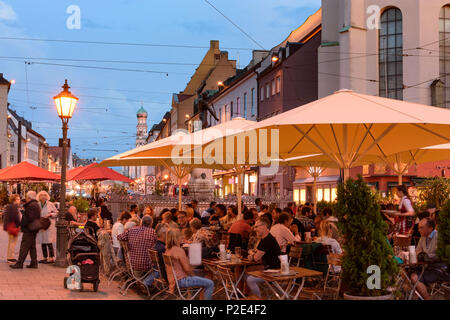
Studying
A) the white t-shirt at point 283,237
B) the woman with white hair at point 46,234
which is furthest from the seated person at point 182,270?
the woman with white hair at point 46,234

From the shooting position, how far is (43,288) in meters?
11.0

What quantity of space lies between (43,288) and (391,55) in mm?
31856

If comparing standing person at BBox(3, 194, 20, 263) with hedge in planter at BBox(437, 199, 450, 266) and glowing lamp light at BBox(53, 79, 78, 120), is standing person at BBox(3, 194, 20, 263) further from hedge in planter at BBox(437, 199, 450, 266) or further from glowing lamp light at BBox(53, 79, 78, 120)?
hedge in planter at BBox(437, 199, 450, 266)

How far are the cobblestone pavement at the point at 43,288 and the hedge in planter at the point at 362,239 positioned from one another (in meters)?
4.67

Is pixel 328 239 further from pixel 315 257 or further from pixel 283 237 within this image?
pixel 283 237

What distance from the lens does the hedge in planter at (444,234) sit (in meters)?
8.38

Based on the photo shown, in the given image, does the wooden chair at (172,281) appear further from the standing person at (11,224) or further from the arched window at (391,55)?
the arched window at (391,55)

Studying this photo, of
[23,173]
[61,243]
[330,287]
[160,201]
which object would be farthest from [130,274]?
[160,201]

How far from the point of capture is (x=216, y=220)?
16.4 meters

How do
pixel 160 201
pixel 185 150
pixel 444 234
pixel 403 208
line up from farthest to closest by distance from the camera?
1. pixel 160 201
2. pixel 185 150
3. pixel 403 208
4. pixel 444 234

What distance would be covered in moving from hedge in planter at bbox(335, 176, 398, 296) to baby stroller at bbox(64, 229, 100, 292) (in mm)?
5521

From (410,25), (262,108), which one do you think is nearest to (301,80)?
(262,108)

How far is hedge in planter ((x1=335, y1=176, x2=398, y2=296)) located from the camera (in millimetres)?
6684

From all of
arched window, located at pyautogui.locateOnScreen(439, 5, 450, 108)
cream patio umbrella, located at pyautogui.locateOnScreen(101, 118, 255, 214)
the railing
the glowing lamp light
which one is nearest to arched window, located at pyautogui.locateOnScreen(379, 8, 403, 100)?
arched window, located at pyautogui.locateOnScreen(439, 5, 450, 108)
